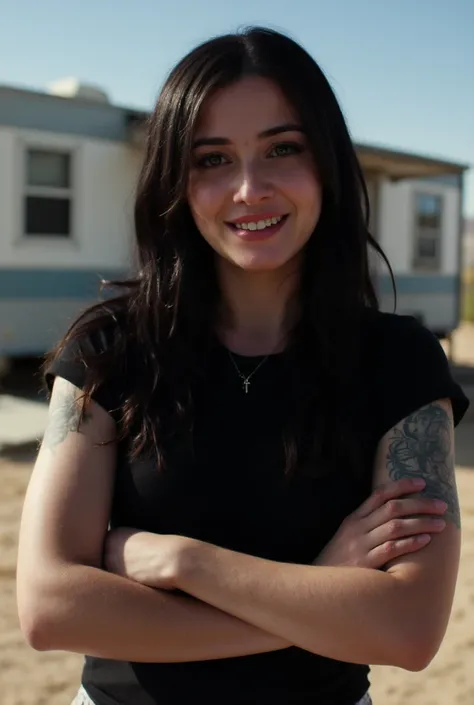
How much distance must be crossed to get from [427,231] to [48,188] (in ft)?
23.2

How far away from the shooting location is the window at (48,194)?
32.4 feet

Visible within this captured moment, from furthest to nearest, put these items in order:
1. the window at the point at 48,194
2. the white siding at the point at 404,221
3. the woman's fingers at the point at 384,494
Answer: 1. the white siding at the point at 404,221
2. the window at the point at 48,194
3. the woman's fingers at the point at 384,494

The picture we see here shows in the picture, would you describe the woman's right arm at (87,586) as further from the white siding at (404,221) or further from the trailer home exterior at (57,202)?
the white siding at (404,221)

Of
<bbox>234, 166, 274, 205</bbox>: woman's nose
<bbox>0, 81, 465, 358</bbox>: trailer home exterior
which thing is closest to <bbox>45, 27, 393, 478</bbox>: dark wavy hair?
<bbox>234, 166, 274, 205</bbox>: woman's nose

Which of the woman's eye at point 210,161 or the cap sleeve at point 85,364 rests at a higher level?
the woman's eye at point 210,161

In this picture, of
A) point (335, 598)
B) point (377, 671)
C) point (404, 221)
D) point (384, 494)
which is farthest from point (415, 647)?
point (404, 221)

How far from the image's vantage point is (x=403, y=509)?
155cm

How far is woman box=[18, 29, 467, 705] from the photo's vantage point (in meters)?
1.46

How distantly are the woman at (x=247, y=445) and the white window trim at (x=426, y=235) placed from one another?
12.8m

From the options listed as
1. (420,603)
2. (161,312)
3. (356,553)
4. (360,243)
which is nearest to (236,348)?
(161,312)

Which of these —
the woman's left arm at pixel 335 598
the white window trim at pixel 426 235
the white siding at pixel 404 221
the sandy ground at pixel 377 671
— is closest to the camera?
the woman's left arm at pixel 335 598

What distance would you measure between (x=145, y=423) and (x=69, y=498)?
0.64 ft

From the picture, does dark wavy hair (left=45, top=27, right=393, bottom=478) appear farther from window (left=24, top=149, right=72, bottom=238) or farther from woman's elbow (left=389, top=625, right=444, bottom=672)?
window (left=24, top=149, right=72, bottom=238)

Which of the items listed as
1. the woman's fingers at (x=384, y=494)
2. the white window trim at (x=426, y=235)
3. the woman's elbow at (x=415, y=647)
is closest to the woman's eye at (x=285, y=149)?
the woman's fingers at (x=384, y=494)
